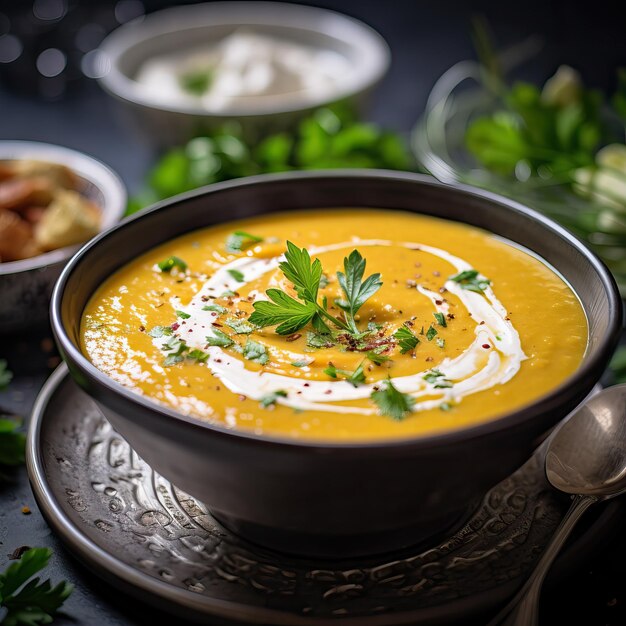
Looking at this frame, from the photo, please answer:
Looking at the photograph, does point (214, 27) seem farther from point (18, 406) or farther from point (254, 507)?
point (254, 507)

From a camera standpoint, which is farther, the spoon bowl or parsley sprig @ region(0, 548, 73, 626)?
the spoon bowl

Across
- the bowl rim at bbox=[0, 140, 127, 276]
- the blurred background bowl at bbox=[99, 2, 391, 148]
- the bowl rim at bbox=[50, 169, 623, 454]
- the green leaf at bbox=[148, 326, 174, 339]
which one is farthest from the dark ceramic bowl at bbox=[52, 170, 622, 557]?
the blurred background bowl at bbox=[99, 2, 391, 148]

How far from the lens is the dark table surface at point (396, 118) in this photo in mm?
1622

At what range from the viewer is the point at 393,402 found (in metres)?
1.53

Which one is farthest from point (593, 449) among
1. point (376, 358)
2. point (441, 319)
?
point (376, 358)

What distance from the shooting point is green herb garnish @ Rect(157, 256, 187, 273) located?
202 cm

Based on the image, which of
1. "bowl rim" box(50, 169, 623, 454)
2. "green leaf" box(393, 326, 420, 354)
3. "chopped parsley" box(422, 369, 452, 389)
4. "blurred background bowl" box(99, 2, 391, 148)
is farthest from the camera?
"blurred background bowl" box(99, 2, 391, 148)

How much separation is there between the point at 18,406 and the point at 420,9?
11.4 feet

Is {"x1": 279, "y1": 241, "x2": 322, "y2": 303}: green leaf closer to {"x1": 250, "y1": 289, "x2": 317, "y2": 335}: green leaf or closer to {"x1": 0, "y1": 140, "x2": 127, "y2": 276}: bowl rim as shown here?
{"x1": 250, "y1": 289, "x2": 317, "y2": 335}: green leaf

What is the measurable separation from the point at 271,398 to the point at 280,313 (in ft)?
0.80

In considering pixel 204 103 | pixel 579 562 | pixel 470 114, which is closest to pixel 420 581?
pixel 579 562

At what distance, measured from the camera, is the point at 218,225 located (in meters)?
2.23

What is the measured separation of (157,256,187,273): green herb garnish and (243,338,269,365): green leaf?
0.37 metres

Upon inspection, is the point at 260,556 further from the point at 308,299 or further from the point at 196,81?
the point at 196,81
